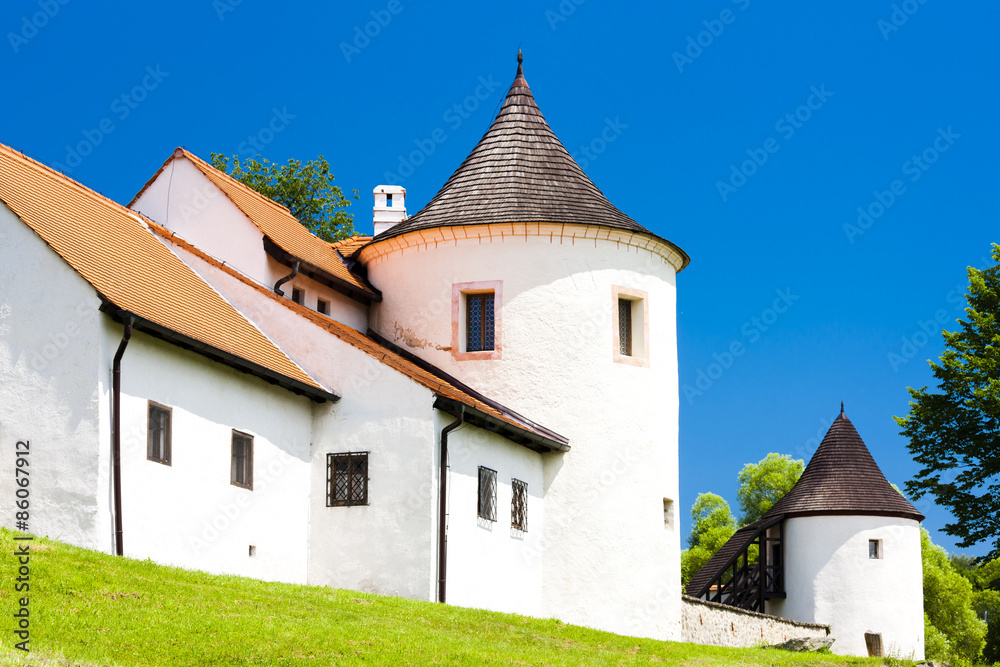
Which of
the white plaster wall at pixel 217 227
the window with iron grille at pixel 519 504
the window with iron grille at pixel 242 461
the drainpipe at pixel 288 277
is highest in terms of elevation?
the white plaster wall at pixel 217 227

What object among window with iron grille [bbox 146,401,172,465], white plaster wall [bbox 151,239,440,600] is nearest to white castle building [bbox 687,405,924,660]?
white plaster wall [bbox 151,239,440,600]

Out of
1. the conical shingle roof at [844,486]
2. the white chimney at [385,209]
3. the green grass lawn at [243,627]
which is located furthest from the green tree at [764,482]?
the green grass lawn at [243,627]

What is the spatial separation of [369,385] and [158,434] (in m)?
A: 4.28

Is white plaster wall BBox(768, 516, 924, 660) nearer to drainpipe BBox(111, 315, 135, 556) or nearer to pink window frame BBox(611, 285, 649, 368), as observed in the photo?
pink window frame BBox(611, 285, 649, 368)

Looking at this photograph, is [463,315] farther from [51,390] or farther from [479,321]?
[51,390]

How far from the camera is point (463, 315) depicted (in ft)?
83.4

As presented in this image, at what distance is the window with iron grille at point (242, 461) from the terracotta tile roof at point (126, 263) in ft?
3.87

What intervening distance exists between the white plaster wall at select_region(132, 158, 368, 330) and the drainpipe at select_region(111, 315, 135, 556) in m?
7.71

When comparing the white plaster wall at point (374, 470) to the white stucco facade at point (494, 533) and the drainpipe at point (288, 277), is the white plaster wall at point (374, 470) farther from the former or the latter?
the drainpipe at point (288, 277)

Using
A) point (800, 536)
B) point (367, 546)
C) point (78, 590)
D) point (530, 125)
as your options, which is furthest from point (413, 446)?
point (800, 536)

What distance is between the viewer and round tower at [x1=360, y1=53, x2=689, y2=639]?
80.4ft

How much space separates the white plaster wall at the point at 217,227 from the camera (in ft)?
83.8

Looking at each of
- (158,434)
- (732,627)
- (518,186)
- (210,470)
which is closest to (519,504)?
(210,470)

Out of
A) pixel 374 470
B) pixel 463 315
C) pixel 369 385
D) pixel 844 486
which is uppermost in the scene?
pixel 463 315
